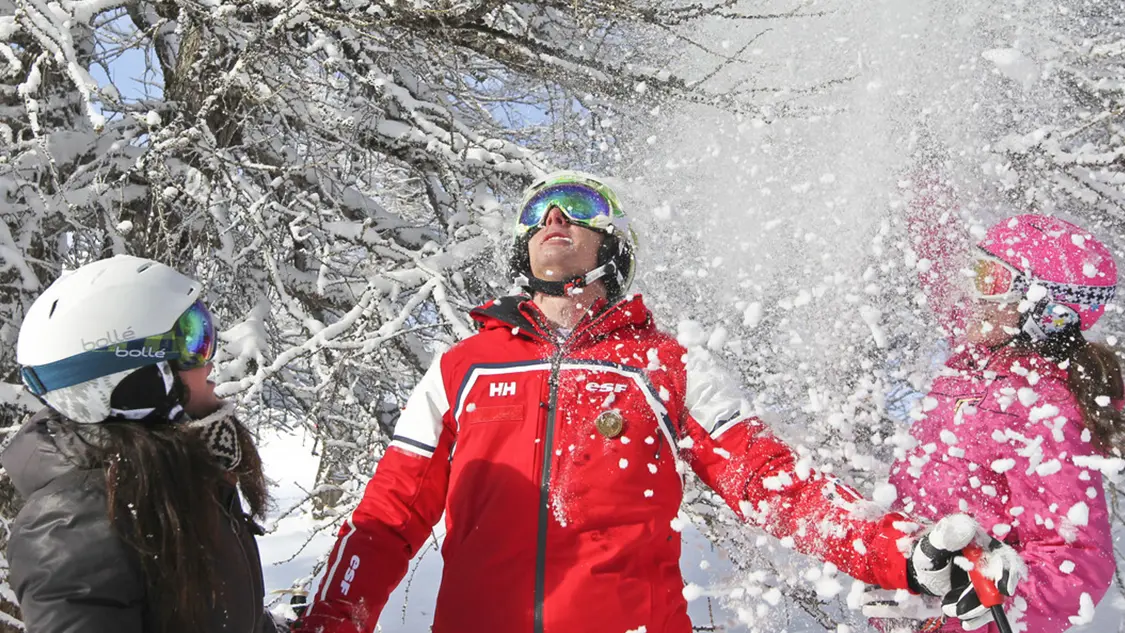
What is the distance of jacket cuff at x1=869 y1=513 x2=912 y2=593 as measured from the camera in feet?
6.28

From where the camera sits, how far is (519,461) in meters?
2.26

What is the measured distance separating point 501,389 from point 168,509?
0.92 meters

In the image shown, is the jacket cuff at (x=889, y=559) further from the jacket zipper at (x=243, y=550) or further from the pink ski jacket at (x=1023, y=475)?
the jacket zipper at (x=243, y=550)

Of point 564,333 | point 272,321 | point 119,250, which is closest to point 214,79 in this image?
point 119,250

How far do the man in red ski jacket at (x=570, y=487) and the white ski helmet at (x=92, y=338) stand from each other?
0.73 metres

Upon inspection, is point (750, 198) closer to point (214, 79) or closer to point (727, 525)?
point (727, 525)

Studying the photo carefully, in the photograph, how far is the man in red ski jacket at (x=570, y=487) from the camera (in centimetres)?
212

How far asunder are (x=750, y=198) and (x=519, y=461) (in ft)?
11.6

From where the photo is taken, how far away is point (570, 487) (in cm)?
222

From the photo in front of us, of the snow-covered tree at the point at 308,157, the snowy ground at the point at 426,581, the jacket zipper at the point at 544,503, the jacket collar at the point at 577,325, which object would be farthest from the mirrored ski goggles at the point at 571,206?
the snowy ground at the point at 426,581

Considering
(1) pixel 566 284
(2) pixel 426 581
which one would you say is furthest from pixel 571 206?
(2) pixel 426 581

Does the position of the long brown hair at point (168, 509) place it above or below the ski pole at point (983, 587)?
above

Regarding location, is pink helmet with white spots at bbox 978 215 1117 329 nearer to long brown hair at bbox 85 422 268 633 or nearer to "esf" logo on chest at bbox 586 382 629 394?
"esf" logo on chest at bbox 586 382 629 394

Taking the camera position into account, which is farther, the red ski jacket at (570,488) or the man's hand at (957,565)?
the red ski jacket at (570,488)
